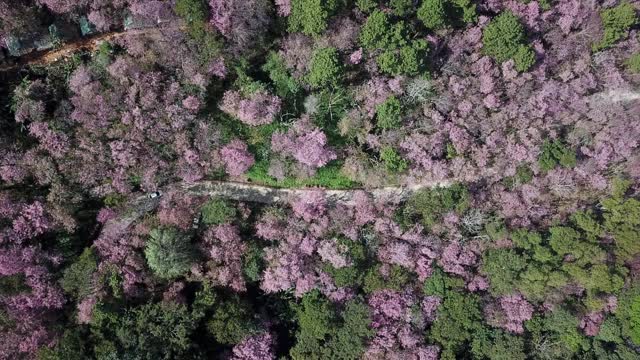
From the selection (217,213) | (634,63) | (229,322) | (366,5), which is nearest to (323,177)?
(217,213)

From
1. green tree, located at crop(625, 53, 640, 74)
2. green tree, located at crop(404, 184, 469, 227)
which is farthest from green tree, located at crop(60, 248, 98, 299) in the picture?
green tree, located at crop(625, 53, 640, 74)

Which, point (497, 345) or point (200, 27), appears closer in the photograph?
point (200, 27)

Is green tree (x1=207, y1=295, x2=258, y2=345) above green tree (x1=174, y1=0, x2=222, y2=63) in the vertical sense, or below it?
below

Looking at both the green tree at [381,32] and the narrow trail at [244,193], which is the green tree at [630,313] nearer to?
the narrow trail at [244,193]

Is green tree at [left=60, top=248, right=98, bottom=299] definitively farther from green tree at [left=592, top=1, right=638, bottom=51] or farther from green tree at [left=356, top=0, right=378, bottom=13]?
green tree at [left=592, top=1, right=638, bottom=51]

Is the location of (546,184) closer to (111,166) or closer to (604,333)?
(604,333)

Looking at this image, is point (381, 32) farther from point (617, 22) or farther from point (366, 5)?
point (617, 22)

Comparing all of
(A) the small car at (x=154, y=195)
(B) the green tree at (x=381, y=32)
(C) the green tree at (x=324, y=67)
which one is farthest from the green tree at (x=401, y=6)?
(A) the small car at (x=154, y=195)
